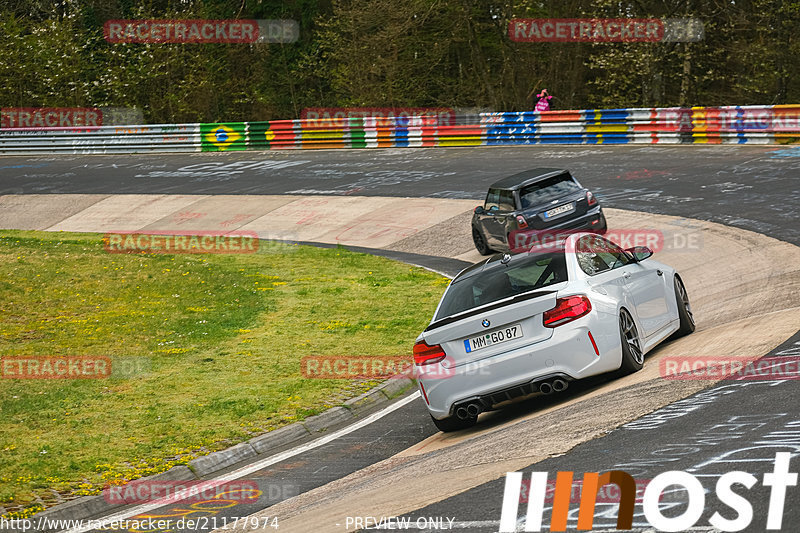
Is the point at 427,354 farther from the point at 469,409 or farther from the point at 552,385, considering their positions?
the point at 552,385

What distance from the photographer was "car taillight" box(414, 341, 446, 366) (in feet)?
28.6

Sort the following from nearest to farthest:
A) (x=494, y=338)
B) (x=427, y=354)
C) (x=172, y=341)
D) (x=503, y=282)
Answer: (x=494, y=338) → (x=427, y=354) → (x=503, y=282) → (x=172, y=341)

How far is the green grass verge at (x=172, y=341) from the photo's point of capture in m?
9.31

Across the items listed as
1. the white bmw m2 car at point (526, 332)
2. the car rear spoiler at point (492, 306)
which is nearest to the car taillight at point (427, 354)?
the white bmw m2 car at point (526, 332)

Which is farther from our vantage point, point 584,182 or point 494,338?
point 584,182

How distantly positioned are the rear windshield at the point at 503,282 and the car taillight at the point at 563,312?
359mm

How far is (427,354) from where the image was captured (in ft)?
28.9

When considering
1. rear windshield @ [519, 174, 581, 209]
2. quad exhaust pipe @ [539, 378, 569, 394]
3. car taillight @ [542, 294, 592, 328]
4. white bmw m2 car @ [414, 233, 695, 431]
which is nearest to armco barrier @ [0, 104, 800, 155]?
rear windshield @ [519, 174, 581, 209]

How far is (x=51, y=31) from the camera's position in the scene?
52.5 m

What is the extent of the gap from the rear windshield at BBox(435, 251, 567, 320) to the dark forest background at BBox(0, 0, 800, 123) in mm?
26956

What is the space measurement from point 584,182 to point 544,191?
7820 millimetres

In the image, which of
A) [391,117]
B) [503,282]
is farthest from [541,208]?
[391,117]

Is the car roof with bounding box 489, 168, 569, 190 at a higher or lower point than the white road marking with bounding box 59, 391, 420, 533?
higher

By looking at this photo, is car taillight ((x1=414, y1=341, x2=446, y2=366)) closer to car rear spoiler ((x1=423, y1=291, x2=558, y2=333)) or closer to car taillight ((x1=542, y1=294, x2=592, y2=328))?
car rear spoiler ((x1=423, y1=291, x2=558, y2=333))
